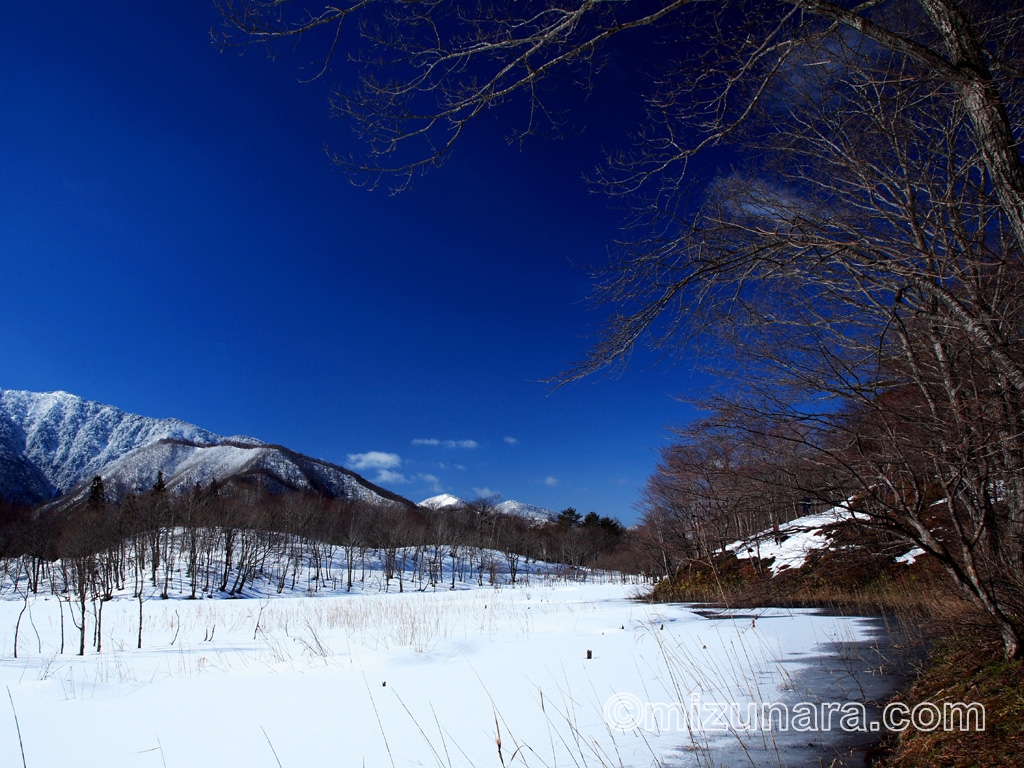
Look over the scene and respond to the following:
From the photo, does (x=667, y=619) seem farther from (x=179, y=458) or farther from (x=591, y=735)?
(x=179, y=458)

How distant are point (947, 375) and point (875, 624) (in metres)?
8.80

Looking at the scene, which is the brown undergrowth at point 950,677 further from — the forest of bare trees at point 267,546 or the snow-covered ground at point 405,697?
the forest of bare trees at point 267,546

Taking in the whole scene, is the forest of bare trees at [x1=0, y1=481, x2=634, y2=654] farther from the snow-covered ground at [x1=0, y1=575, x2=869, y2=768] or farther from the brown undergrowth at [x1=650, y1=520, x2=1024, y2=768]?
the brown undergrowth at [x1=650, y1=520, x2=1024, y2=768]

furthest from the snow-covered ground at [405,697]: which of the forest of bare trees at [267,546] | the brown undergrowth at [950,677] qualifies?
the forest of bare trees at [267,546]

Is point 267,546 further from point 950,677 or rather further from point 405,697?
point 950,677

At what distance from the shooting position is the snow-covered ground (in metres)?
3.68

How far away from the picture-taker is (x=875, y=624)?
9695 mm

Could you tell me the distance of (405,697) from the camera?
516cm

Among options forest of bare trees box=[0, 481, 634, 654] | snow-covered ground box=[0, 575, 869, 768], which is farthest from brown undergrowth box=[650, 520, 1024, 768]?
forest of bare trees box=[0, 481, 634, 654]

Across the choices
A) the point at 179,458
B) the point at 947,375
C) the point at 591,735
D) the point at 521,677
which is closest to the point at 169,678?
the point at 521,677

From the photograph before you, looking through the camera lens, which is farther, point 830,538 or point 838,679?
point 838,679

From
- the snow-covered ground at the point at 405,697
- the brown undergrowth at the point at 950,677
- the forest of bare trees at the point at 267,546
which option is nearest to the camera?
the brown undergrowth at the point at 950,677

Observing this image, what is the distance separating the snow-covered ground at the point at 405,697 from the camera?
3.68 meters

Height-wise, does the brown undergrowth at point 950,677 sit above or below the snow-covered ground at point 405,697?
above
